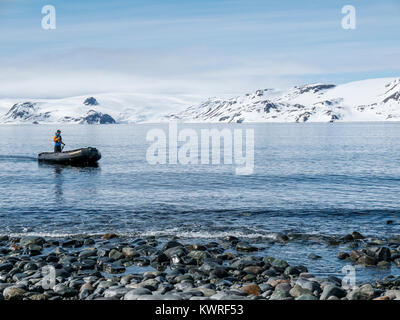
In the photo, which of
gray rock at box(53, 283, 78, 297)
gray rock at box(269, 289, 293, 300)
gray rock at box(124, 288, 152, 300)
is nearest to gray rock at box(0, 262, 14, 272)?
gray rock at box(53, 283, 78, 297)

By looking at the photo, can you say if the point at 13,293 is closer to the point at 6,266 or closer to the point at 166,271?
the point at 6,266

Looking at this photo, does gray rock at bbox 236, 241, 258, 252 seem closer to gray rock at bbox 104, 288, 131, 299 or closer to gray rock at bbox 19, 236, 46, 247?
gray rock at bbox 104, 288, 131, 299

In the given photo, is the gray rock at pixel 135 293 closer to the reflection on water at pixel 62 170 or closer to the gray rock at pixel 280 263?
the gray rock at pixel 280 263

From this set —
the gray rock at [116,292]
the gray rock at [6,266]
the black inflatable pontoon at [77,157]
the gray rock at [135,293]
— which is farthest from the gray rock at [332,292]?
the black inflatable pontoon at [77,157]

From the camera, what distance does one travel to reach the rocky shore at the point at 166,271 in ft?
43.7

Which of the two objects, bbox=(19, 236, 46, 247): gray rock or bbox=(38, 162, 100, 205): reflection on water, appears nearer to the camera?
bbox=(19, 236, 46, 247): gray rock

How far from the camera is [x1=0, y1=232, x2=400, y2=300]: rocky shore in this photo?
43.7 ft

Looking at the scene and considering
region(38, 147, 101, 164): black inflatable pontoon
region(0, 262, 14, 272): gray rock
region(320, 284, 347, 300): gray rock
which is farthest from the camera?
region(38, 147, 101, 164): black inflatable pontoon

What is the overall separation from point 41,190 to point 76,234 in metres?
16.8

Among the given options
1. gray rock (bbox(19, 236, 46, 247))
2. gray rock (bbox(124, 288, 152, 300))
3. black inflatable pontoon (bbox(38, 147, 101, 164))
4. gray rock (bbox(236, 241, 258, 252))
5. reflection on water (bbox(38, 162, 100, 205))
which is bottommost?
gray rock (bbox(236, 241, 258, 252))

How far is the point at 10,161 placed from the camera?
6462 centimetres
